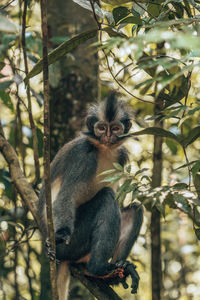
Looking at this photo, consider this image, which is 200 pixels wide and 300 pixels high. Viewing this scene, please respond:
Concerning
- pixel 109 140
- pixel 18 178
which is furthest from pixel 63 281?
pixel 109 140

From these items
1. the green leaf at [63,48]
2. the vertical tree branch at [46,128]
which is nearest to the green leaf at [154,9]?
the green leaf at [63,48]

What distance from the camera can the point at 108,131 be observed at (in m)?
4.93

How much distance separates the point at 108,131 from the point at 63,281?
1763mm

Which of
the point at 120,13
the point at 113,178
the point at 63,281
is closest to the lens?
the point at 113,178

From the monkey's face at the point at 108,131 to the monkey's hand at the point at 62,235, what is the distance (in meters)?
1.13

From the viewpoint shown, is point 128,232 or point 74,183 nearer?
point 74,183

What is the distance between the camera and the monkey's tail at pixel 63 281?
15.3 feet

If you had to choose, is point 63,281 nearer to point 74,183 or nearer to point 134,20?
point 74,183

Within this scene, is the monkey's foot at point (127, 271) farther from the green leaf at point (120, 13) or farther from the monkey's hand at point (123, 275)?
the green leaf at point (120, 13)

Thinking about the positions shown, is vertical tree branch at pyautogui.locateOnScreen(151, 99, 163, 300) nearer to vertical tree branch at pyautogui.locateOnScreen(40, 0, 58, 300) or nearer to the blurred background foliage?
the blurred background foliage

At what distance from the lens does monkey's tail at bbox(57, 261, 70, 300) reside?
4.67 metres

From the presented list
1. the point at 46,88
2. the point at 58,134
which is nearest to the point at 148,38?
the point at 46,88

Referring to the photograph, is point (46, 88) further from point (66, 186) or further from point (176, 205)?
point (66, 186)

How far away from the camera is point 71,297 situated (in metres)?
5.06
